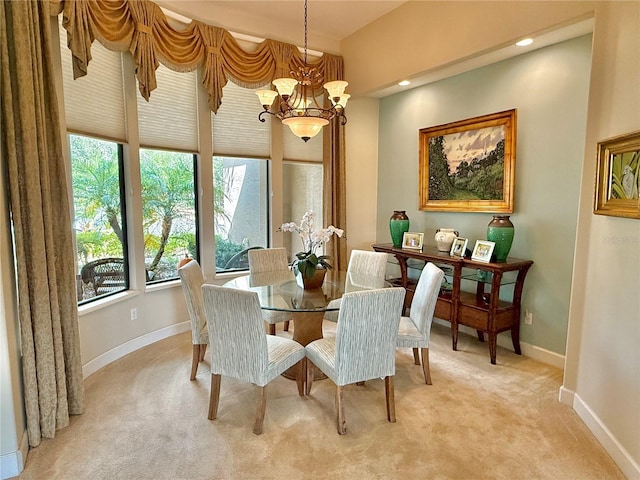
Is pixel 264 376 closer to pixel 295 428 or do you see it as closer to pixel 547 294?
pixel 295 428

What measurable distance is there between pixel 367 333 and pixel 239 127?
120 inches

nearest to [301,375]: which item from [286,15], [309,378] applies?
[309,378]

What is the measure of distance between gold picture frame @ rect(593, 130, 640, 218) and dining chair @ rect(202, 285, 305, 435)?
213 centimetres

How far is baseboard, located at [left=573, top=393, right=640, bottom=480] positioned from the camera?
1.98 m

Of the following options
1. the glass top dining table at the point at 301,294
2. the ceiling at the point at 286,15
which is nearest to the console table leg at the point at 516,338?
the glass top dining table at the point at 301,294

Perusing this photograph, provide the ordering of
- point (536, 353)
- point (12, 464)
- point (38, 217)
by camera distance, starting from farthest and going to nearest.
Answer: point (536, 353), point (38, 217), point (12, 464)

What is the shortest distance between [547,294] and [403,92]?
278 centimetres

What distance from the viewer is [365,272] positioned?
369 centimetres

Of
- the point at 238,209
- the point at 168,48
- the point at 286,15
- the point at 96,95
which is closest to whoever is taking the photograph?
the point at 96,95

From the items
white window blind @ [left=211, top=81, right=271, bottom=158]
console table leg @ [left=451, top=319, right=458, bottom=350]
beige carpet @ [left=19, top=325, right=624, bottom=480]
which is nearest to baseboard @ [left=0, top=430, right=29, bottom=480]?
beige carpet @ [left=19, top=325, right=624, bottom=480]

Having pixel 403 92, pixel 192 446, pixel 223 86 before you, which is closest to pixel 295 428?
pixel 192 446

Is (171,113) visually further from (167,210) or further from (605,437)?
(605,437)

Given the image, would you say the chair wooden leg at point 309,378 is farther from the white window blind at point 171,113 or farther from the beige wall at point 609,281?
the white window blind at point 171,113

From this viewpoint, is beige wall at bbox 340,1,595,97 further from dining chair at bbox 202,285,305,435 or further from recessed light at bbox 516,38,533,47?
dining chair at bbox 202,285,305,435
